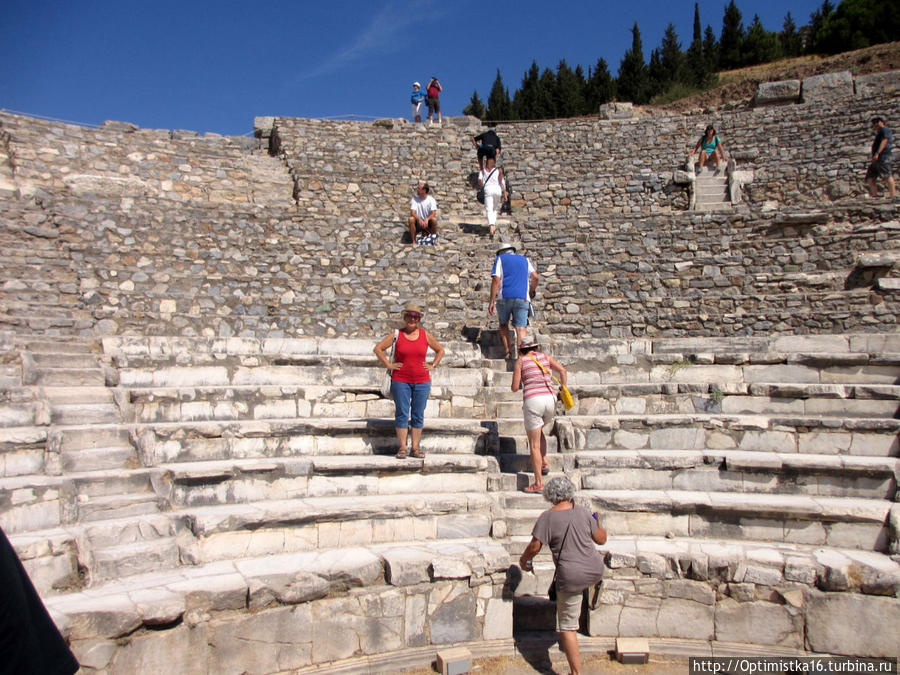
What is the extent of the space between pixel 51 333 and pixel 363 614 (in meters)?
5.48

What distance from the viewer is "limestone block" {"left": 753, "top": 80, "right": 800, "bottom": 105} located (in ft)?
60.1

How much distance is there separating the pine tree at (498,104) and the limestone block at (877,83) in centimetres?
1509

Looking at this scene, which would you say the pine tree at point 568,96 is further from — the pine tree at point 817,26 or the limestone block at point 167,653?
the limestone block at point 167,653

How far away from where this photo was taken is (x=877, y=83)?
16953 millimetres

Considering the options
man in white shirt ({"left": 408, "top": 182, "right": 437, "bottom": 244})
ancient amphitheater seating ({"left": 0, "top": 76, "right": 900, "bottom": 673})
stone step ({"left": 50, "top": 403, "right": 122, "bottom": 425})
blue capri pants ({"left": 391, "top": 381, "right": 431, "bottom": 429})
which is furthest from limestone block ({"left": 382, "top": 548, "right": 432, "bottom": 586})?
man in white shirt ({"left": 408, "top": 182, "right": 437, "bottom": 244})

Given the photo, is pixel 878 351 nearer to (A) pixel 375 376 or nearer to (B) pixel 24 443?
(A) pixel 375 376

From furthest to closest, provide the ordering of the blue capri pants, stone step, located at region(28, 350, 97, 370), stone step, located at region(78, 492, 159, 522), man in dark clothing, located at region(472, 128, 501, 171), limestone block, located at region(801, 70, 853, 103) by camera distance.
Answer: limestone block, located at region(801, 70, 853, 103) → man in dark clothing, located at region(472, 128, 501, 171) → stone step, located at region(28, 350, 97, 370) → the blue capri pants → stone step, located at region(78, 492, 159, 522)

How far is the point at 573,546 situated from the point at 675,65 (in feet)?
95.7

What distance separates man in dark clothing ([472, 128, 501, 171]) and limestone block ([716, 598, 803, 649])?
11964 mm

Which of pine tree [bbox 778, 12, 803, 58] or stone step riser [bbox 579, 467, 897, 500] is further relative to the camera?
pine tree [bbox 778, 12, 803, 58]

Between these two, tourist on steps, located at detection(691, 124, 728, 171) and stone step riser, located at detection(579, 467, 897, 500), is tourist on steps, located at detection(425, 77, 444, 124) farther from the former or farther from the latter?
stone step riser, located at detection(579, 467, 897, 500)

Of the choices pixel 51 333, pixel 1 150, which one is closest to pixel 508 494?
pixel 51 333

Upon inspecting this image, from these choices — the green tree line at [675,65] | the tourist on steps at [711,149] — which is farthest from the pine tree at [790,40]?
the tourist on steps at [711,149]

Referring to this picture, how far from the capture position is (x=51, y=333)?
8094mm
